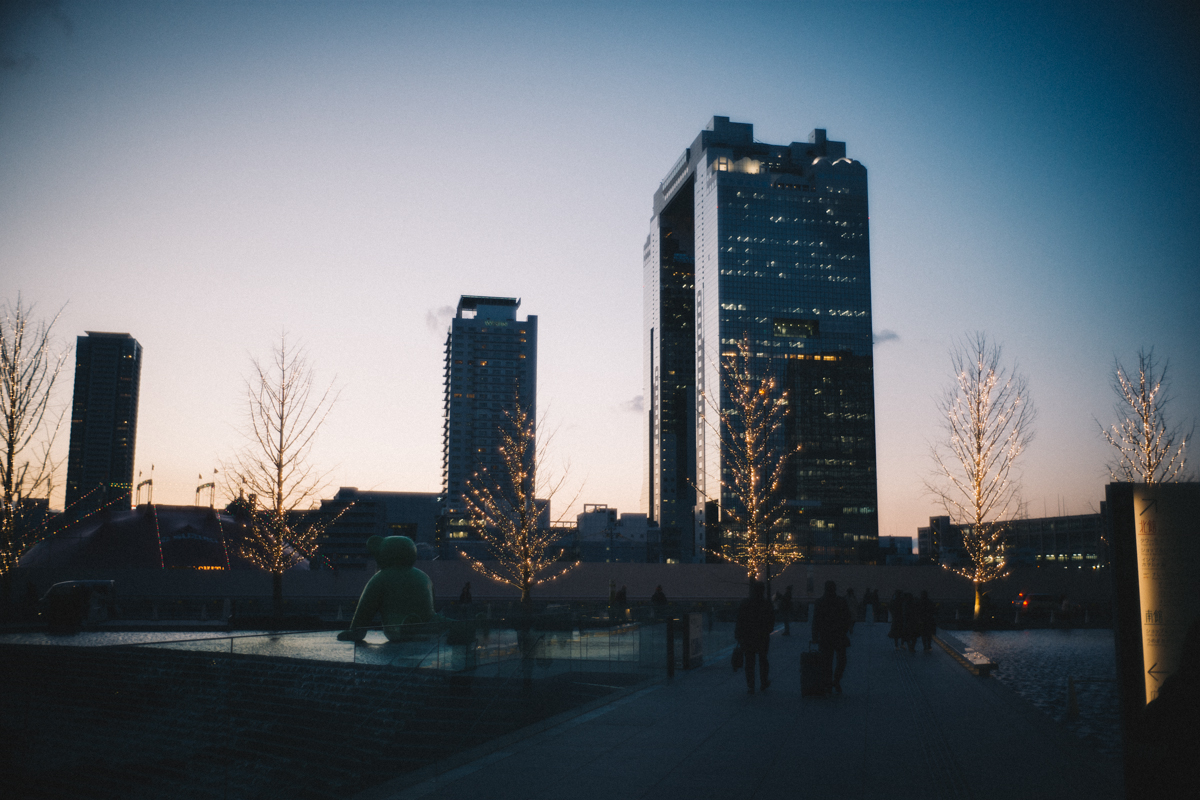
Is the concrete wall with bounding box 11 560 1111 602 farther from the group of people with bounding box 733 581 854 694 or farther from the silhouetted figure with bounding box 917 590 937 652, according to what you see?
the group of people with bounding box 733 581 854 694

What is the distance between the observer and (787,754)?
8.55 m

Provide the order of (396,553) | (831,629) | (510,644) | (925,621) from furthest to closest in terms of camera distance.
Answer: (925,621)
(396,553)
(831,629)
(510,644)

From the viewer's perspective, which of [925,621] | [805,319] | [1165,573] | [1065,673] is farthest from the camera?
[805,319]

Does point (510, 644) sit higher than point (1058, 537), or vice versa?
point (510, 644)

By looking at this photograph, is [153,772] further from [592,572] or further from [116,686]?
[592,572]

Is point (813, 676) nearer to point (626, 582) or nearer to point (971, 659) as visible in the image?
point (971, 659)

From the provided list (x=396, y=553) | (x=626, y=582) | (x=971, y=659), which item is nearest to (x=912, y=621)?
(x=971, y=659)

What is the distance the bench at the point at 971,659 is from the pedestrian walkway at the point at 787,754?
326 centimetres

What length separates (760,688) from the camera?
13992mm

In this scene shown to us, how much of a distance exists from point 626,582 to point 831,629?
27200 millimetres

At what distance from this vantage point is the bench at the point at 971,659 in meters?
16.5

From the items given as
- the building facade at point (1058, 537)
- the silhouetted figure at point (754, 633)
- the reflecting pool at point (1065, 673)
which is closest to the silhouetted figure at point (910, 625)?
the reflecting pool at point (1065, 673)

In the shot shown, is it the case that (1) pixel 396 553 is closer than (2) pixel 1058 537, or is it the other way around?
(1) pixel 396 553

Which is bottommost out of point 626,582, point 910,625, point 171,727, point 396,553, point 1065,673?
point 1065,673
